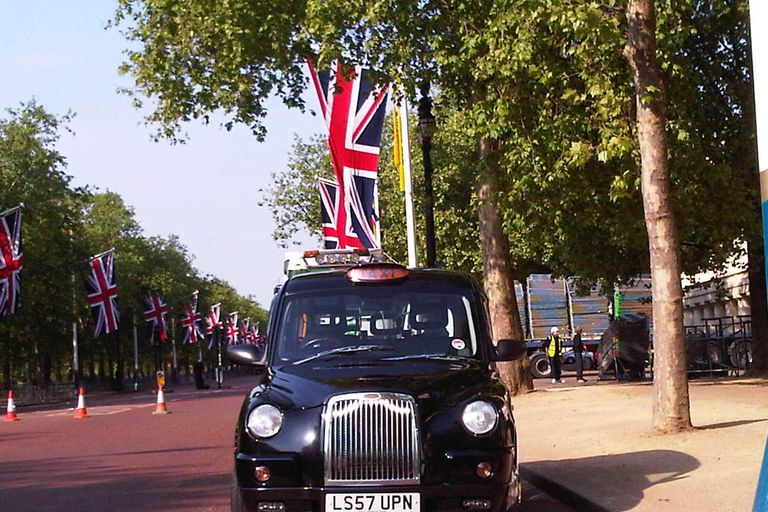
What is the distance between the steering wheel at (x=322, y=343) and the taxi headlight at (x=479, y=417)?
1.31m

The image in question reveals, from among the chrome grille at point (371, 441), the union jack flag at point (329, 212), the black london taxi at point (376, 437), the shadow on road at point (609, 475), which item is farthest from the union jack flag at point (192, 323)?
the chrome grille at point (371, 441)

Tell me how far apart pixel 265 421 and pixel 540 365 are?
36665mm

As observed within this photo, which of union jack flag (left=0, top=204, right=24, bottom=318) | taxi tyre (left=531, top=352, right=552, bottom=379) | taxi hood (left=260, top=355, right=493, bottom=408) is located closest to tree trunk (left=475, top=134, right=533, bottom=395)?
taxi hood (left=260, top=355, right=493, bottom=408)

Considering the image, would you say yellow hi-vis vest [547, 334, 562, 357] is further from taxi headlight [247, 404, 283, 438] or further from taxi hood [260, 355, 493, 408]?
taxi headlight [247, 404, 283, 438]

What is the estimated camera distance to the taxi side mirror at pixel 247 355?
8.40m

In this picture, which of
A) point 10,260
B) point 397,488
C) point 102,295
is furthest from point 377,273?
point 102,295

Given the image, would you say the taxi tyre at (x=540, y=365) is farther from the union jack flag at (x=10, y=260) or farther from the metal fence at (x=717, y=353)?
the union jack flag at (x=10, y=260)

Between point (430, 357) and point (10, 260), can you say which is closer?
point (430, 357)

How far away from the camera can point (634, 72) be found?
560 inches

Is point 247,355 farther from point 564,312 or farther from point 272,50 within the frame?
point 564,312

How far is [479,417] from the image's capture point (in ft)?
24.3

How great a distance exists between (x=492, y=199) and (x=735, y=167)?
5190 millimetres

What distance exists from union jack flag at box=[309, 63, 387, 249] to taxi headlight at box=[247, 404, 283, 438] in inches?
681

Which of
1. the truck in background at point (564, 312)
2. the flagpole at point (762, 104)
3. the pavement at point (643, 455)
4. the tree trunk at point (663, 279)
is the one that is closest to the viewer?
the flagpole at point (762, 104)
